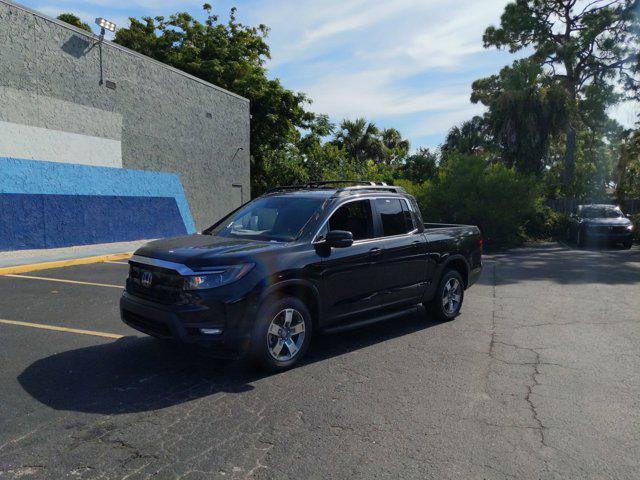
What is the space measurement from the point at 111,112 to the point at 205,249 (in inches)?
503

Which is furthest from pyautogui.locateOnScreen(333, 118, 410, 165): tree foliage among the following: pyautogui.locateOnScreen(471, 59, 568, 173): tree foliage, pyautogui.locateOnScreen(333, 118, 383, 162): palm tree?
pyautogui.locateOnScreen(471, 59, 568, 173): tree foliage

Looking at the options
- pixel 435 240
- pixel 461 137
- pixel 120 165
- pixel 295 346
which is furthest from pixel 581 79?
pixel 295 346

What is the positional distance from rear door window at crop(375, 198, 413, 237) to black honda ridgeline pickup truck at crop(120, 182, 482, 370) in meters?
0.02

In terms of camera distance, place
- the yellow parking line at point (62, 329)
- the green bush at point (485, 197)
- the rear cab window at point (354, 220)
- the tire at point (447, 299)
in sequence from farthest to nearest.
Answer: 1. the green bush at point (485, 197)
2. the tire at point (447, 299)
3. the yellow parking line at point (62, 329)
4. the rear cab window at point (354, 220)

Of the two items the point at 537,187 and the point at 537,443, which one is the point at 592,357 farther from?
the point at 537,187

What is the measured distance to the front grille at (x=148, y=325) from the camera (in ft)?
15.7

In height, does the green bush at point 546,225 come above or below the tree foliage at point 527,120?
below

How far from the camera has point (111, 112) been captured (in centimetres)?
1594

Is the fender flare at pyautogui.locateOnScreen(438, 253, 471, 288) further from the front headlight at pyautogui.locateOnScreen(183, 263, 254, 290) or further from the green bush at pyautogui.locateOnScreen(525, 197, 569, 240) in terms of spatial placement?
the green bush at pyautogui.locateOnScreen(525, 197, 569, 240)

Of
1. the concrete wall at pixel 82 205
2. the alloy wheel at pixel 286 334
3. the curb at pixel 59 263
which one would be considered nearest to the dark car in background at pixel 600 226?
the concrete wall at pixel 82 205

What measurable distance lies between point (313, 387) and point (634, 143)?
127 ft

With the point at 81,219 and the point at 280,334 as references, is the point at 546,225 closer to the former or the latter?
Result: the point at 81,219

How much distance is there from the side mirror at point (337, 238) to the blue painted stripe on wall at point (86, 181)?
10793 millimetres

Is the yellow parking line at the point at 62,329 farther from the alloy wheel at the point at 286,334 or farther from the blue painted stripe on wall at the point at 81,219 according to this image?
the blue painted stripe on wall at the point at 81,219
